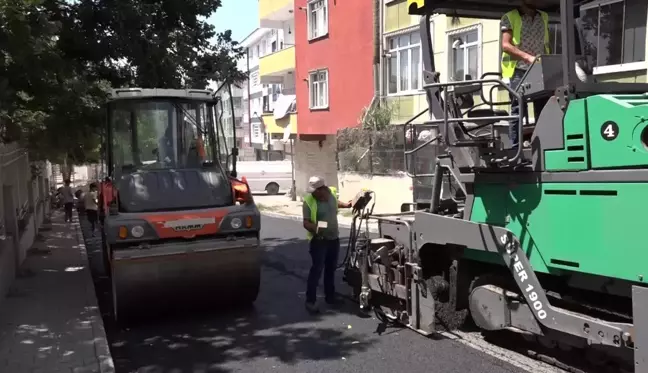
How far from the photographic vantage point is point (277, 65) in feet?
93.9

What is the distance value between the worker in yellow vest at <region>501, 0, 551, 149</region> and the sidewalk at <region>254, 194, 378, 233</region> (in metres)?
10.7

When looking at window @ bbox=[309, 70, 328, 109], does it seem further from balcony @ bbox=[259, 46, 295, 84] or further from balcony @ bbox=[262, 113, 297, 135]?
balcony @ bbox=[259, 46, 295, 84]

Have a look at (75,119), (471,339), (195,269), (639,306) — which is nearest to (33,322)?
(195,269)

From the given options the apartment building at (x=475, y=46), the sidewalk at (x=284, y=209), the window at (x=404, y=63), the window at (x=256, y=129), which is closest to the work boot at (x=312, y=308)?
the apartment building at (x=475, y=46)

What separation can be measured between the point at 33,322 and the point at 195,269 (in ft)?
6.39

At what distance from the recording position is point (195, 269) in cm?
658

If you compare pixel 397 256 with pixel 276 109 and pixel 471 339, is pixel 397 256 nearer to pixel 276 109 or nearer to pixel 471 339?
pixel 471 339

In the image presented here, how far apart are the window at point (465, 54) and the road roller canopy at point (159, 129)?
7.94 metres

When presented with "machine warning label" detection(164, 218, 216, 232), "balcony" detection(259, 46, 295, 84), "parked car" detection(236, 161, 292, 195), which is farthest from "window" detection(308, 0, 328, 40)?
"machine warning label" detection(164, 218, 216, 232)

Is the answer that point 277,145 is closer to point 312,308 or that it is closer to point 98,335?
point 312,308

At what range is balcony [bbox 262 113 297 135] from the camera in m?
25.2

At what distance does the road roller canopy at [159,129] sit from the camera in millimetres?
7500

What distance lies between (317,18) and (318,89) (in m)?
2.52

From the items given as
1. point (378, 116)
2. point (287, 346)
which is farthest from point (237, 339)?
point (378, 116)
